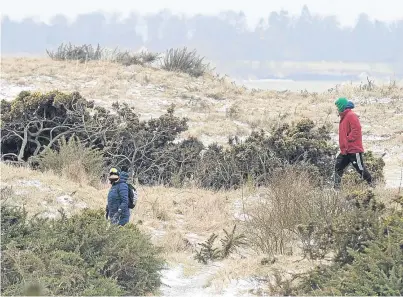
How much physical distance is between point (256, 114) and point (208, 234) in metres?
13.7

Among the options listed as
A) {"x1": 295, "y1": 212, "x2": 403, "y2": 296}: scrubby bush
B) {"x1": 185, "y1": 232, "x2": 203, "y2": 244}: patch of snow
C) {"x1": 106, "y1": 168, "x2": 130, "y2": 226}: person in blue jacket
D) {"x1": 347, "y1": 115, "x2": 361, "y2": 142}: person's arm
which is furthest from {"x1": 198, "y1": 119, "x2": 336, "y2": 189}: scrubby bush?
{"x1": 295, "y1": 212, "x2": 403, "y2": 296}: scrubby bush

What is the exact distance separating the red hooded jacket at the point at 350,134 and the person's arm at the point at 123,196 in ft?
12.8

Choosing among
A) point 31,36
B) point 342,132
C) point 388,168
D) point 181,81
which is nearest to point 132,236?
point 342,132

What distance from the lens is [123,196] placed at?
8.48m

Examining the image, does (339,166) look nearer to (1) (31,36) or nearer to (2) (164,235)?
(2) (164,235)

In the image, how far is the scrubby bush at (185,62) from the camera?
30.5m

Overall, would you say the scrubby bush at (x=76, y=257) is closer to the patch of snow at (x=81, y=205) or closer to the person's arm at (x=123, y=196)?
the person's arm at (x=123, y=196)

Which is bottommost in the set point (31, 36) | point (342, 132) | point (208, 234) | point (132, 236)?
point (208, 234)

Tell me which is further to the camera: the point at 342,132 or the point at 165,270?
the point at 342,132

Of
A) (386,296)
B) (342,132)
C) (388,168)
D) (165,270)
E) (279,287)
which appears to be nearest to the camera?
(386,296)

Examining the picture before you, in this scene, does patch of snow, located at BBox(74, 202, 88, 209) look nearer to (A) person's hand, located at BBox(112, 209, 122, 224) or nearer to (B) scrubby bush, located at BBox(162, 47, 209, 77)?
(A) person's hand, located at BBox(112, 209, 122, 224)

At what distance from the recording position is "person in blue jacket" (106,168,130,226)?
8359 millimetres

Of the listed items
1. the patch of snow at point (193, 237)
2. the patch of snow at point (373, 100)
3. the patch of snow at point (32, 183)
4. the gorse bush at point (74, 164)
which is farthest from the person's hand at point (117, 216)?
the patch of snow at point (373, 100)

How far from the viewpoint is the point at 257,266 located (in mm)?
7012
